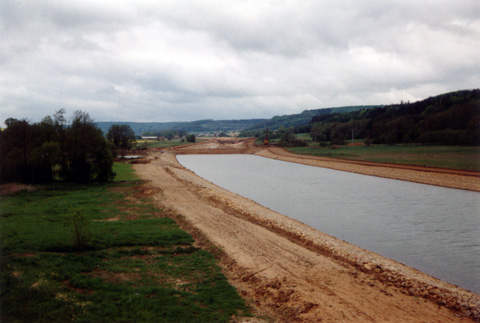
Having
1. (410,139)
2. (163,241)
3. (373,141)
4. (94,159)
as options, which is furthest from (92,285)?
(373,141)

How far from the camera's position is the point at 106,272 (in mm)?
9789

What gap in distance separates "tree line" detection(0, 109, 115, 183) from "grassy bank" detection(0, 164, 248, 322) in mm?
10365

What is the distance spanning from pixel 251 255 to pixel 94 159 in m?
23.6

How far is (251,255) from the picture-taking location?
40.4ft

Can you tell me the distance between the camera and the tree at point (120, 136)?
80806 millimetres

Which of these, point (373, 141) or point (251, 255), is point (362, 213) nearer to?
point (251, 255)

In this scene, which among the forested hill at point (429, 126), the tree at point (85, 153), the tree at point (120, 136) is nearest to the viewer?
the tree at point (85, 153)

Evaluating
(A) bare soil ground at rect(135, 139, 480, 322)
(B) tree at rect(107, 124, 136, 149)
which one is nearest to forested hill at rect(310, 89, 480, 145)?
(A) bare soil ground at rect(135, 139, 480, 322)

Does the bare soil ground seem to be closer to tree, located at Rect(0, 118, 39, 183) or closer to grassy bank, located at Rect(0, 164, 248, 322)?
grassy bank, located at Rect(0, 164, 248, 322)

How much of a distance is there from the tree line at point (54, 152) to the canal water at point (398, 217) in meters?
12.6

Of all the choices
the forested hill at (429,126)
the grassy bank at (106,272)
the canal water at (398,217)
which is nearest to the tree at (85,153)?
the canal water at (398,217)

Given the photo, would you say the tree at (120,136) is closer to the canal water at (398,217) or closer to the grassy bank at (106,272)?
the canal water at (398,217)

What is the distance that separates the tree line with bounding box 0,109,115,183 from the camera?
2662cm

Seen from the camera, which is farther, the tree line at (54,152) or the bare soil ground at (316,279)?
the tree line at (54,152)
